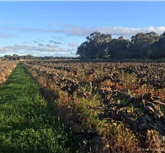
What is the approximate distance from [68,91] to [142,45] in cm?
6668

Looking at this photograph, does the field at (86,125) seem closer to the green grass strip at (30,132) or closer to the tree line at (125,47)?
the green grass strip at (30,132)

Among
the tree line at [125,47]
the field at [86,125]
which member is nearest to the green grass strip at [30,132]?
the field at [86,125]

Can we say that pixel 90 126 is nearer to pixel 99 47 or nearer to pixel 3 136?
pixel 3 136

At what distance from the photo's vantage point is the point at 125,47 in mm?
89438

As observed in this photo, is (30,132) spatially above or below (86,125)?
below

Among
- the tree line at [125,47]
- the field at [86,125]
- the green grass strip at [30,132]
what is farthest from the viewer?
the tree line at [125,47]

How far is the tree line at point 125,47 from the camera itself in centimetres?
7176

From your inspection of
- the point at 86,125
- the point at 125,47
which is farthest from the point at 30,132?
the point at 125,47

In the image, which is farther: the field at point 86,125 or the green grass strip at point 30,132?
the green grass strip at point 30,132

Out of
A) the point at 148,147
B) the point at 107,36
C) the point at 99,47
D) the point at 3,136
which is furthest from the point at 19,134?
the point at 107,36

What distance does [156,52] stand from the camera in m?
71.0

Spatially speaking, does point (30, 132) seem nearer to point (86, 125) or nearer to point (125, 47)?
point (86, 125)

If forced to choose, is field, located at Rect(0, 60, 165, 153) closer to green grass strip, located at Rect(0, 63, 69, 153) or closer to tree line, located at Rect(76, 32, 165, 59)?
green grass strip, located at Rect(0, 63, 69, 153)

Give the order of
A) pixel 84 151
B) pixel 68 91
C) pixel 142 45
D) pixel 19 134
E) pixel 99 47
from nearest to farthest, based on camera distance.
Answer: pixel 84 151
pixel 19 134
pixel 68 91
pixel 142 45
pixel 99 47
